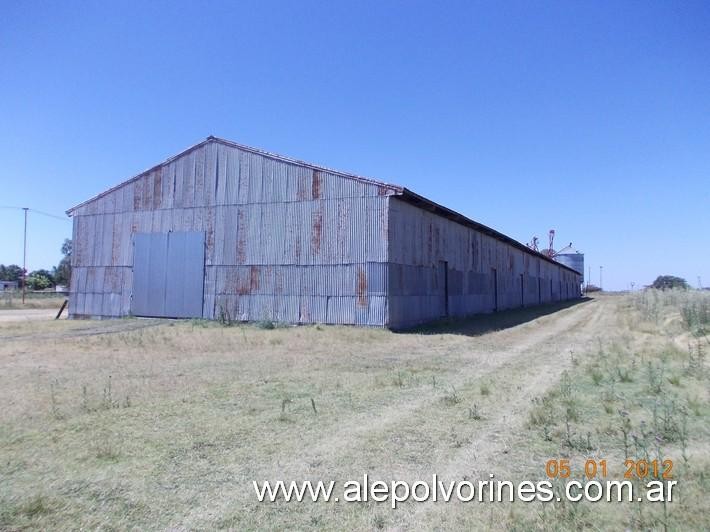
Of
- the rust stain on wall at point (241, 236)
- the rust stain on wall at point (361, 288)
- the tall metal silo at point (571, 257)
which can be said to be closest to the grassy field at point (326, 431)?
the rust stain on wall at point (361, 288)

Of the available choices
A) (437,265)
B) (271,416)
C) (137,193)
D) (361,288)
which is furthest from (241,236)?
(271,416)

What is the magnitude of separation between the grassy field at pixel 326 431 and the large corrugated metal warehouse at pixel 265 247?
7.67 metres

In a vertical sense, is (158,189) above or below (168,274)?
above

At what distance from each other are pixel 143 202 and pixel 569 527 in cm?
2542

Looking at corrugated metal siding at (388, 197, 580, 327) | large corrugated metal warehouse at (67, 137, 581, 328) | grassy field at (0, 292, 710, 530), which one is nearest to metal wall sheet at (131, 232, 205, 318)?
large corrugated metal warehouse at (67, 137, 581, 328)

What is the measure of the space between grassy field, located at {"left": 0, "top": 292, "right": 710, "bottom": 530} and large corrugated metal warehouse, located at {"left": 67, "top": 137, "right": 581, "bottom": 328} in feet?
25.2

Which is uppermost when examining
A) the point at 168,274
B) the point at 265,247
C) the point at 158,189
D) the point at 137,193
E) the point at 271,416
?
the point at 158,189

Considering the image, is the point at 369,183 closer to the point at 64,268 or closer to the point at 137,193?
the point at 137,193

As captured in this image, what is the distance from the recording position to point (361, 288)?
1966 cm

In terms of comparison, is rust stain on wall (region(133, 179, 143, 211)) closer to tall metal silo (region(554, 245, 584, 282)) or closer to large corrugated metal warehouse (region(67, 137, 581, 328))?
large corrugated metal warehouse (region(67, 137, 581, 328))

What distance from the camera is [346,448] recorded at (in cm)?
533

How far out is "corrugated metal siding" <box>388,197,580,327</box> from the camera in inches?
787

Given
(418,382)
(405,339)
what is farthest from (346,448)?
(405,339)

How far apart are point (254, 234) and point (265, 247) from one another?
0.90 metres
